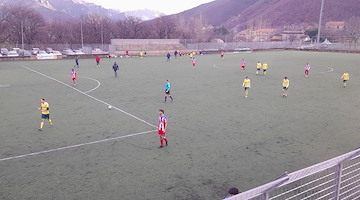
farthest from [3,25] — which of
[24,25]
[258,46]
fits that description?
[258,46]

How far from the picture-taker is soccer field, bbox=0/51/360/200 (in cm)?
829

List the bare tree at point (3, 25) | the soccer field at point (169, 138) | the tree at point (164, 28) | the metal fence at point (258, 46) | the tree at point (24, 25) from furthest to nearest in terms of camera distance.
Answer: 1. the tree at point (164, 28)
2. the metal fence at point (258, 46)
3. the tree at point (24, 25)
4. the bare tree at point (3, 25)
5. the soccer field at point (169, 138)

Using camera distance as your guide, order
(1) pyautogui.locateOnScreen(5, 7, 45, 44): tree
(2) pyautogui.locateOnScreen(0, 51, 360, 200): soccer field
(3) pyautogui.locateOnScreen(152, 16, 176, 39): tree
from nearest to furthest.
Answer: (2) pyautogui.locateOnScreen(0, 51, 360, 200): soccer field < (1) pyautogui.locateOnScreen(5, 7, 45, 44): tree < (3) pyautogui.locateOnScreen(152, 16, 176, 39): tree

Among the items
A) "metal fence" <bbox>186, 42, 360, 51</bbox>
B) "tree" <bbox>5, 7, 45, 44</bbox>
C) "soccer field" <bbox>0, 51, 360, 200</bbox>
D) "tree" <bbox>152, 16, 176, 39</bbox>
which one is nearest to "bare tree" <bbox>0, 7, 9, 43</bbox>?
"tree" <bbox>5, 7, 45, 44</bbox>

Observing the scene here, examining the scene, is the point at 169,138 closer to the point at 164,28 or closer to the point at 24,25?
the point at 24,25

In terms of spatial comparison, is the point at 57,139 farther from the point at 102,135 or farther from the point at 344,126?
the point at 344,126

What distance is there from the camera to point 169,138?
1212 centimetres

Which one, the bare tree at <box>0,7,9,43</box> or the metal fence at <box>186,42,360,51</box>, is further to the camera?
the metal fence at <box>186,42,360,51</box>

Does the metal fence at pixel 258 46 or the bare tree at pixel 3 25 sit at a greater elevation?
the bare tree at pixel 3 25

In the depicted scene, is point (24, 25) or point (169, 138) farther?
point (24, 25)

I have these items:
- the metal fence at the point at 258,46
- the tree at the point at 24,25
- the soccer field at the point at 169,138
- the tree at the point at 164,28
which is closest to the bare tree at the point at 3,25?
the tree at the point at 24,25

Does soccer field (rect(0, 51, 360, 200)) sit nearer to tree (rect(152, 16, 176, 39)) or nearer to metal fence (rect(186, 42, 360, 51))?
metal fence (rect(186, 42, 360, 51))

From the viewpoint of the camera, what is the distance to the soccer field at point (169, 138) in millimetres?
8289

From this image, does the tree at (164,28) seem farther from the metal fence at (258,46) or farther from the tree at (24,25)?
the tree at (24,25)
